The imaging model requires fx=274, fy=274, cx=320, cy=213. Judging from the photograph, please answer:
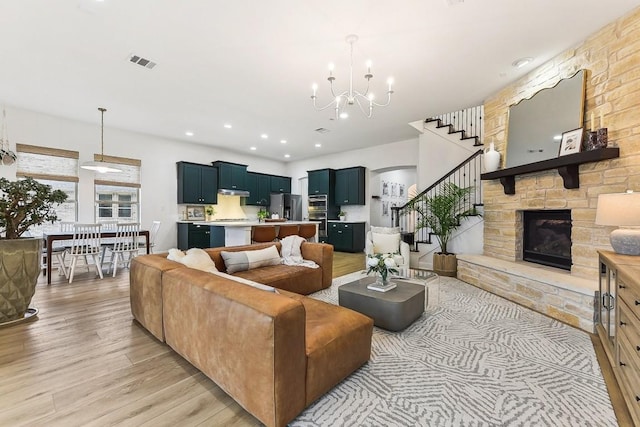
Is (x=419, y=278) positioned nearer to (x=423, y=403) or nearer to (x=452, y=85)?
(x=423, y=403)

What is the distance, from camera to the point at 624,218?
2.20 meters

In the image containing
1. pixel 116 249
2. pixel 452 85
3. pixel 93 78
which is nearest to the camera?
pixel 93 78

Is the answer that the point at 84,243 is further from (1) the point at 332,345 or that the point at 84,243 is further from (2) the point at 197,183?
(1) the point at 332,345

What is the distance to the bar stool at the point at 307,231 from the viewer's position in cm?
602

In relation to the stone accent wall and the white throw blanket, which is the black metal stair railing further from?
the white throw blanket

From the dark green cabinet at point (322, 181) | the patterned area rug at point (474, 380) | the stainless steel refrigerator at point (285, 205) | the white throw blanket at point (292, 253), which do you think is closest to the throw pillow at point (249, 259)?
the white throw blanket at point (292, 253)

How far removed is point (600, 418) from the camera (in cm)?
152

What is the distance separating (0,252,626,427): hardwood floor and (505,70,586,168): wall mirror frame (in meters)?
2.66

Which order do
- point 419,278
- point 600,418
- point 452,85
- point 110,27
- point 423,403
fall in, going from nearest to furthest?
point 600,418, point 423,403, point 110,27, point 419,278, point 452,85

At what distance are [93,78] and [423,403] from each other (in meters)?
5.22

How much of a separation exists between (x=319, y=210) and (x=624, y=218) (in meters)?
6.75

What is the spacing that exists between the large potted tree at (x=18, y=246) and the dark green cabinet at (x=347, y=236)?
600 cm

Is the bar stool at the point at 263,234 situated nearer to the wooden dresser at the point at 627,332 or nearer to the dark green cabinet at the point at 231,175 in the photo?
the dark green cabinet at the point at 231,175

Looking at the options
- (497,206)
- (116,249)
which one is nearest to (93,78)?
(116,249)
